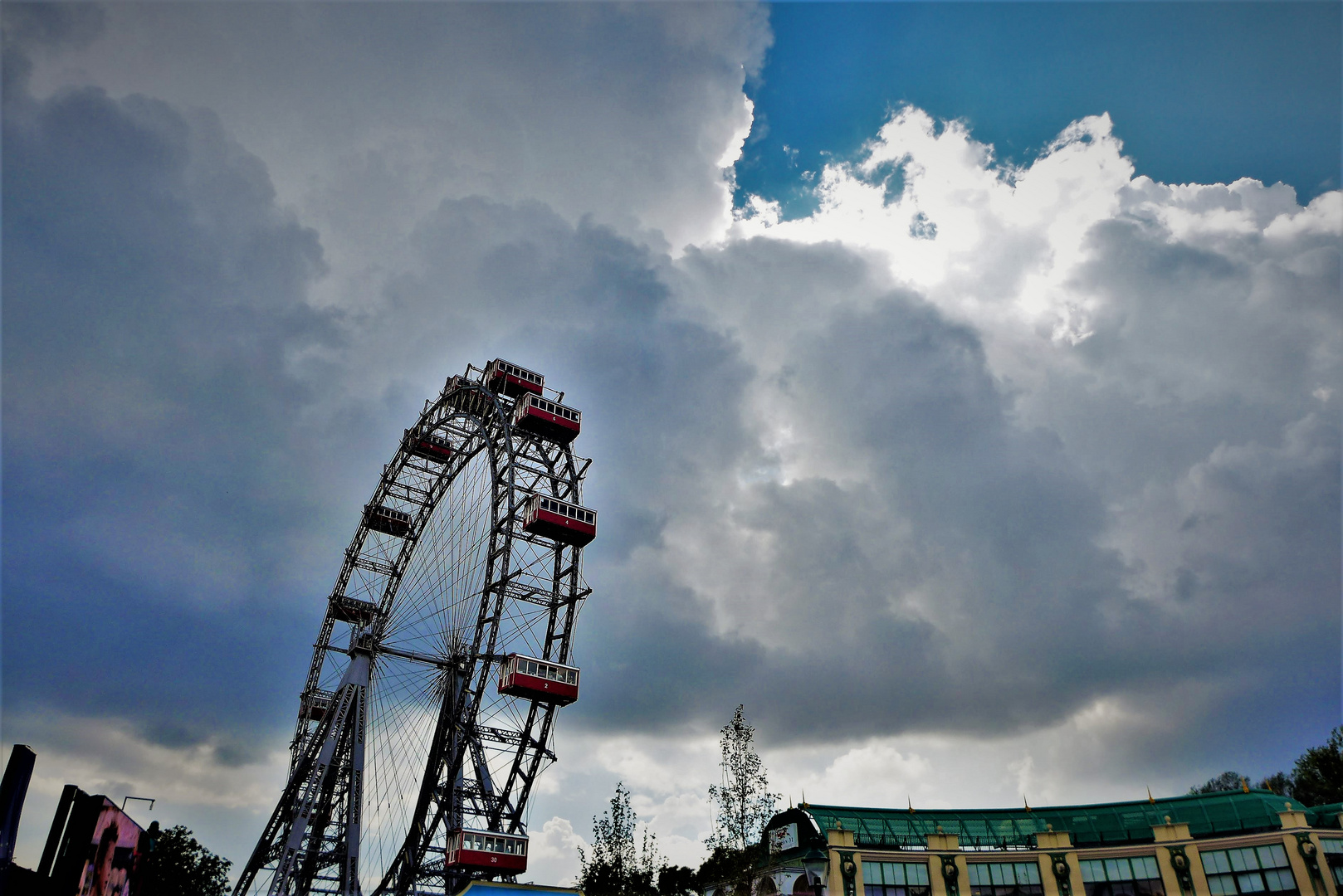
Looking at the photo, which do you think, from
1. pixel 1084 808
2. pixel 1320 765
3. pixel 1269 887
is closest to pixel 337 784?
pixel 1084 808

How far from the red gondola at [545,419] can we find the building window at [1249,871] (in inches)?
2116

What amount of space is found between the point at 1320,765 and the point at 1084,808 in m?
38.2

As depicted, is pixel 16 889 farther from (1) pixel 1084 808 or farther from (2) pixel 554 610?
(1) pixel 1084 808

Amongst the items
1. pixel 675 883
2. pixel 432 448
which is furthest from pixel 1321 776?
pixel 432 448

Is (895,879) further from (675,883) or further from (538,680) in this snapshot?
(538,680)

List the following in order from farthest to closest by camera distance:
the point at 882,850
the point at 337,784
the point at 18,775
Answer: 1. the point at 337,784
2. the point at 882,850
3. the point at 18,775

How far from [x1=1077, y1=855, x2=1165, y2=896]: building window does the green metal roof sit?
59.1 inches

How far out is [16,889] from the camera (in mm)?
28750

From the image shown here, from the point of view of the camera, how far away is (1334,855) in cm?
5216

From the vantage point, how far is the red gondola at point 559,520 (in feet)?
210

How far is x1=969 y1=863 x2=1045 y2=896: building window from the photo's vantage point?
185 feet

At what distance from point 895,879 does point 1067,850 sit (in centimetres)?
1172

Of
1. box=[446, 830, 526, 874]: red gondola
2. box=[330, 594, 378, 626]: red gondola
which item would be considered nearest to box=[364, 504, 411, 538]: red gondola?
box=[330, 594, 378, 626]: red gondola

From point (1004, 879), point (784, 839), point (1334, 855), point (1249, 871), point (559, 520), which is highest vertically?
point (559, 520)
